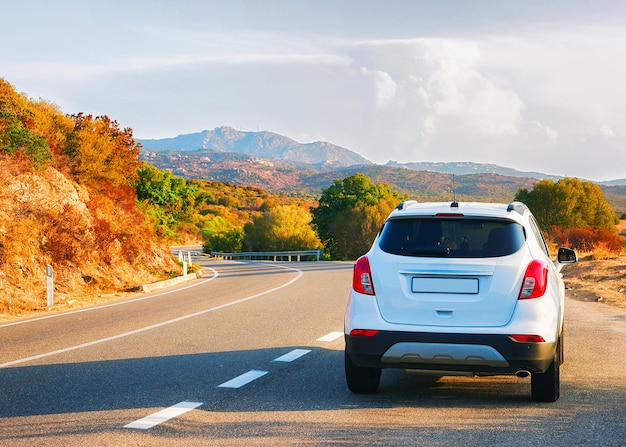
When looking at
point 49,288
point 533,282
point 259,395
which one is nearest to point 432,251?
point 533,282

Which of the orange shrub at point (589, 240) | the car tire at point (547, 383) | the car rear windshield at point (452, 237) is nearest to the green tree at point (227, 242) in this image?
the orange shrub at point (589, 240)

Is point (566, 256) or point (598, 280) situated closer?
point (566, 256)

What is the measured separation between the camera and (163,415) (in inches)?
254

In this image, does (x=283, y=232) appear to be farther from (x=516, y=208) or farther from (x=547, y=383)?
(x=547, y=383)

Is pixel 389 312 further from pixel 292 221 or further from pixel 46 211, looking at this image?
pixel 292 221

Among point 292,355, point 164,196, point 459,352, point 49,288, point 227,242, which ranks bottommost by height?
point 227,242

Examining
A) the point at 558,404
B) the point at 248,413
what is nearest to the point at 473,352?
the point at 558,404

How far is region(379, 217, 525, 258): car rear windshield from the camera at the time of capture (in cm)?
692

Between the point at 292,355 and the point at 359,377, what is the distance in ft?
8.15

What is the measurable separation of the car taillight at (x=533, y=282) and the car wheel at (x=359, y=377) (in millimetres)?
1603

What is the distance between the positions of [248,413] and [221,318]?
25.7 ft

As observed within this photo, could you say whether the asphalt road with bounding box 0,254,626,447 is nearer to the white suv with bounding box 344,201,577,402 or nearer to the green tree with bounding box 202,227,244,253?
the white suv with bounding box 344,201,577,402

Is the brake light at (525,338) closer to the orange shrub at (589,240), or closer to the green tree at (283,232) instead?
the orange shrub at (589,240)

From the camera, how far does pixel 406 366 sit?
22.5 feet
